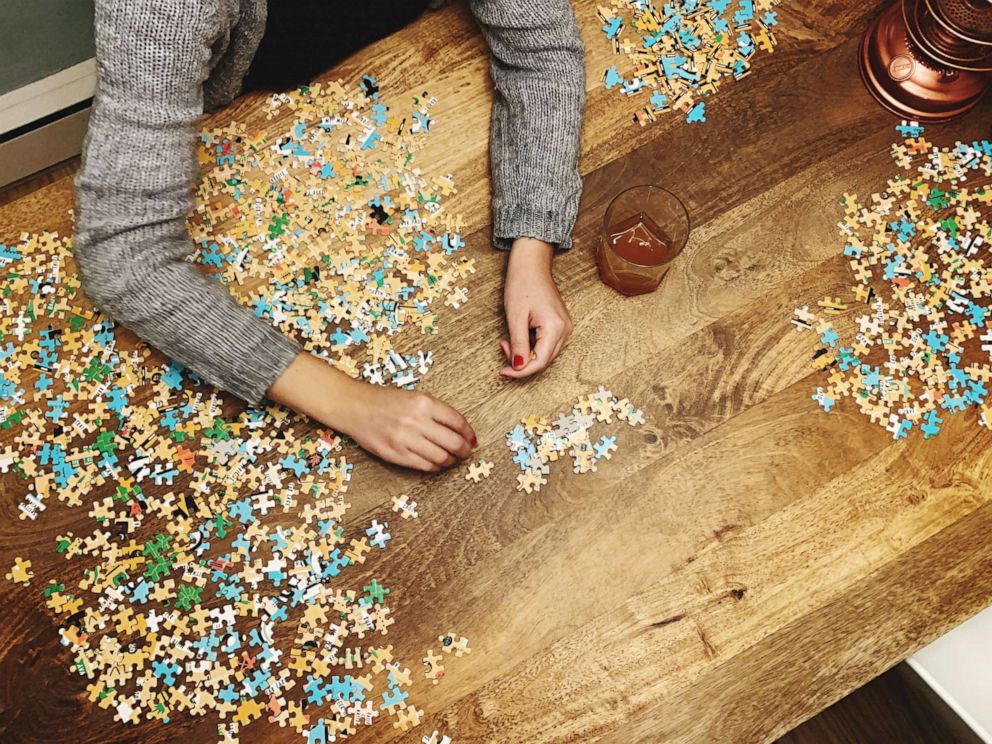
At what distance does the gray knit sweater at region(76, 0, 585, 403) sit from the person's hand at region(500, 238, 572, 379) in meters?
0.04

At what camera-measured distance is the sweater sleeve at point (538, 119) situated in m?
1.40

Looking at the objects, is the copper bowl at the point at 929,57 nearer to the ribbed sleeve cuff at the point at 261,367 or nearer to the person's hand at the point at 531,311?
the person's hand at the point at 531,311

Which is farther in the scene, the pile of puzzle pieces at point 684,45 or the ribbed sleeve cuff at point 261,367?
the pile of puzzle pieces at point 684,45

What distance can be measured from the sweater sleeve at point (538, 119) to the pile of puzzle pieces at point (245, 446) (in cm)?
15

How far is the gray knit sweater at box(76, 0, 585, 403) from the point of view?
43.8 inches

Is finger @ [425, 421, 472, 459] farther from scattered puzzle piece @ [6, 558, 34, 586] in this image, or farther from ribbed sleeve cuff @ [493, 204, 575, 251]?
scattered puzzle piece @ [6, 558, 34, 586]

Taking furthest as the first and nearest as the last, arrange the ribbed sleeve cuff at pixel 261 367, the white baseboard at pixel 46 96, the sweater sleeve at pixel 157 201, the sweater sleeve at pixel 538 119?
the white baseboard at pixel 46 96, the sweater sleeve at pixel 538 119, the ribbed sleeve cuff at pixel 261 367, the sweater sleeve at pixel 157 201

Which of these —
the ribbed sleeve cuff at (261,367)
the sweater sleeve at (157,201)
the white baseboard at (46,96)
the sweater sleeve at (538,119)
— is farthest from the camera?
the white baseboard at (46,96)

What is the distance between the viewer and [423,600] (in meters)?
1.34

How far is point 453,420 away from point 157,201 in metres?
0.61

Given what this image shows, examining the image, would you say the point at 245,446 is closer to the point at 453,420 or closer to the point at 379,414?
the point at 379,414

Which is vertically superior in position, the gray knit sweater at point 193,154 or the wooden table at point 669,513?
the gray knit sweater at point 193,154

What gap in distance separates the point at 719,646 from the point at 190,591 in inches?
37.3

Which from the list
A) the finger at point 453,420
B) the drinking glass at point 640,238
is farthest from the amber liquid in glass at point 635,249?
the finger at point 453,420
